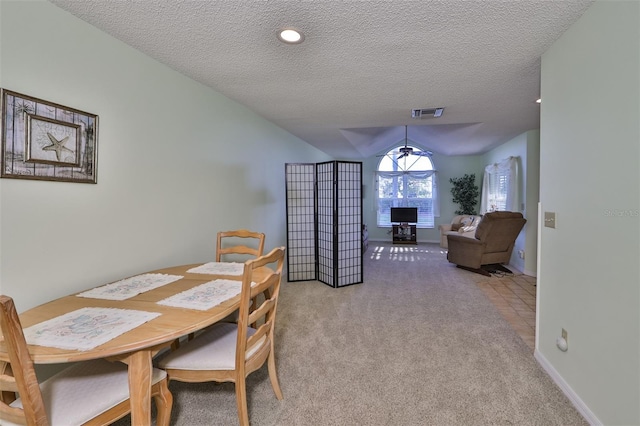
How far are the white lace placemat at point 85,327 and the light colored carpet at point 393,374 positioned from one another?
0.78 meters

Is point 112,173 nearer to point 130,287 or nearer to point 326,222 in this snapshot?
point 130,287

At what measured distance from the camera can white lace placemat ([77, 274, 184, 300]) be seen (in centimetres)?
154

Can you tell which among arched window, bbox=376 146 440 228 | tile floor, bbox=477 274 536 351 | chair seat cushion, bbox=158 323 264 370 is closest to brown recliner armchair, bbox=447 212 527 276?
tile floor, bbox=477 274 536 351

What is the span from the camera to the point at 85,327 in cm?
116

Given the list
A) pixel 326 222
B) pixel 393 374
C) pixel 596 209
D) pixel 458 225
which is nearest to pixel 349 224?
pixel 326 222

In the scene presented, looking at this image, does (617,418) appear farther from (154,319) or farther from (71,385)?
(71,385)

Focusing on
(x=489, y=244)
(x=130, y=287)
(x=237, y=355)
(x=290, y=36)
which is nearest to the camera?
(x=237, y=355)

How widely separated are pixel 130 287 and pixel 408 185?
301 inches

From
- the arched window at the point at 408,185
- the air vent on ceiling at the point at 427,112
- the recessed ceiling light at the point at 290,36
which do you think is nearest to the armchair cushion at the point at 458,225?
the arched window at the point at 408,185

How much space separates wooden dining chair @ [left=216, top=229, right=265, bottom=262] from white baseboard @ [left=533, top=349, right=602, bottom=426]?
7.10 ft

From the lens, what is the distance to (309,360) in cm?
218

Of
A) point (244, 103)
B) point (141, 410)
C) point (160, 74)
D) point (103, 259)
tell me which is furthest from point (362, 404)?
point (244, 103)

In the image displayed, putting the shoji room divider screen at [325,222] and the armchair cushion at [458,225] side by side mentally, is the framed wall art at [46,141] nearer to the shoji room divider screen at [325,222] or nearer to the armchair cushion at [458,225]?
A: the shoji room divider screen at [325,222]

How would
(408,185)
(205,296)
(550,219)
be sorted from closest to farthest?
(205,296) < (550,219) < (408,185)
